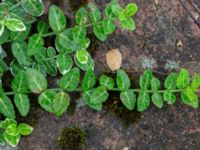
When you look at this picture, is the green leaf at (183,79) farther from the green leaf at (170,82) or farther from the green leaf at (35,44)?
the green leaf at (35,44)

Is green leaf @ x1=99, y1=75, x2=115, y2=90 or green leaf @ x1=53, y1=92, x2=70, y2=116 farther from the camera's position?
green leaf @ x1=99, y1=75, x2=115, y2=90

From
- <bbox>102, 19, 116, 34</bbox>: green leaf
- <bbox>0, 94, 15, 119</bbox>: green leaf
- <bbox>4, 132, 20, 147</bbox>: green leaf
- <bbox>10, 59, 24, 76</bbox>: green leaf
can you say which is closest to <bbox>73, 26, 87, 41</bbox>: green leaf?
<bbox>102, 19, 116, 34</bbox>: green leaf

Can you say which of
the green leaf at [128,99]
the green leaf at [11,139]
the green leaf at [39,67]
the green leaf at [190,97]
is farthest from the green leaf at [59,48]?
the green leaf at [190,97]

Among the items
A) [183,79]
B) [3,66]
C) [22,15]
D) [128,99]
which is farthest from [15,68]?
[183,79]

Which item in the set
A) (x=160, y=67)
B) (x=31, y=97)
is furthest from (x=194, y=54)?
(x=31, y=97)

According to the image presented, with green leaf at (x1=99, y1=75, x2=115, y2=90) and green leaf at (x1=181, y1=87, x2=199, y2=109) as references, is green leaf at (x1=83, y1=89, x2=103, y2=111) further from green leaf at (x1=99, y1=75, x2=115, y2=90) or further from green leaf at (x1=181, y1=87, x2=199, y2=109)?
green leaf at (x1=181, y1=87, x2=199, y2=109)
